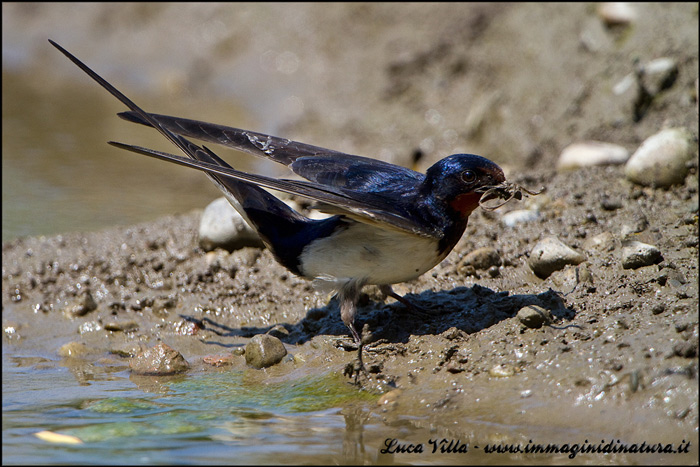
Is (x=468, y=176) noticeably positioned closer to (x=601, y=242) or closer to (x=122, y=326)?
(x=601, y=242)

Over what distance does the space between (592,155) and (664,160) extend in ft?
2.92

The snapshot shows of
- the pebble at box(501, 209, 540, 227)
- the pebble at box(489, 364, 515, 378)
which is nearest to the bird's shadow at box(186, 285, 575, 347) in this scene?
the pebble at box(489, 364, 515, 378)

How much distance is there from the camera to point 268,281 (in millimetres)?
5176

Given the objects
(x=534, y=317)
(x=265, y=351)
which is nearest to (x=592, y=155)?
(x=534, y=317)

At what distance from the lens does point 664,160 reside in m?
5.15

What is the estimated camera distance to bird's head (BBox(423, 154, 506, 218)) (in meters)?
3.98

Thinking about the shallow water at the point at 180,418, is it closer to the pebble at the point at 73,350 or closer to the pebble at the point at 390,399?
the pebble at the point at 390,399

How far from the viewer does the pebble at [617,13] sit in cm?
745

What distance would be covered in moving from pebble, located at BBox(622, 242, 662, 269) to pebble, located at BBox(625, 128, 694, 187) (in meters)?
1.15

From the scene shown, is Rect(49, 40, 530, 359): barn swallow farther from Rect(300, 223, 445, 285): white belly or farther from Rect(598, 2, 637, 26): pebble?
Rect(598, 2, 637, 26): pebble

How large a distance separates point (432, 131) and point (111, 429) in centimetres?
621

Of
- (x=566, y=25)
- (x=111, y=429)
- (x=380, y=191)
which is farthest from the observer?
(x=566, y=25)

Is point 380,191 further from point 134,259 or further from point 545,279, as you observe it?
point 134,259

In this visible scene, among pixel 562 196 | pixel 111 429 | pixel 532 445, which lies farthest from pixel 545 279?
pixel 111 429
